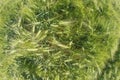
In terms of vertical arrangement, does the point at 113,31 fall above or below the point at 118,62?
above

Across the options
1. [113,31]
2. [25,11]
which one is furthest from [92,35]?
[25,11]

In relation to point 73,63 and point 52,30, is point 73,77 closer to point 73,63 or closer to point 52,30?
point 73,63

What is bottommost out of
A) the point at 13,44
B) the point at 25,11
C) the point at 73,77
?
the point at 73,77

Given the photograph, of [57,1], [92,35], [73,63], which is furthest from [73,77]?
[57,1]

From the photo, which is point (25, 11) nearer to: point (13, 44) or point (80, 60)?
point (13, 44)

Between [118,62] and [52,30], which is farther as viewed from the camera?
[118,62]

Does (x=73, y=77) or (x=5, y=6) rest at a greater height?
(x=5, y=6)
